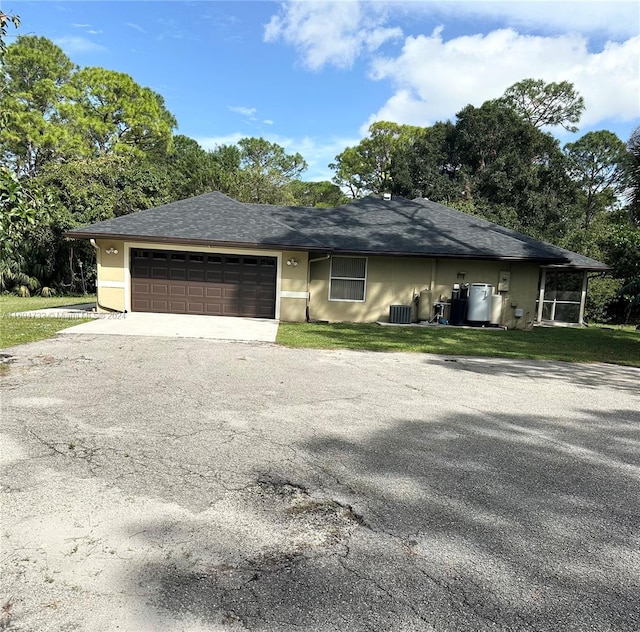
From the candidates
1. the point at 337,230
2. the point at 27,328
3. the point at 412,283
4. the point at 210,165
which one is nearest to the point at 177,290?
the point at 27,328

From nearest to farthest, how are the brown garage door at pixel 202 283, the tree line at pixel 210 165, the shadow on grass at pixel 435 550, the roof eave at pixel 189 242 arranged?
the shadow on grass at pixel 435 550 → the roof eave at pixel 189 242 → the brown garage door at pixel 202 283 → the tree line at pixel 210 165

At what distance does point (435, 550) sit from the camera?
254cm

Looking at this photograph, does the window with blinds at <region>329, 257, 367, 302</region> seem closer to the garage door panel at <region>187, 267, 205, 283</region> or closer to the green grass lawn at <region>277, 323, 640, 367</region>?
the green grass lawn at <region>277, 323, 640, 367</region>

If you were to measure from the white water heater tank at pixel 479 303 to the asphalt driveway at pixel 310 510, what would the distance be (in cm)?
868

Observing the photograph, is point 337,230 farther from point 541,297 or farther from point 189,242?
point 541,297

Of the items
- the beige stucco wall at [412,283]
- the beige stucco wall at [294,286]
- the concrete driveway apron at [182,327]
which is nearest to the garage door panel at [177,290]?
the concrete driveway apron at [182,327]

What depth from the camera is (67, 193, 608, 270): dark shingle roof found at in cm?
1386

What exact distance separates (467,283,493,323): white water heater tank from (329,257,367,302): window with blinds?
354 cm

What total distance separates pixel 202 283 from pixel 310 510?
1232cm

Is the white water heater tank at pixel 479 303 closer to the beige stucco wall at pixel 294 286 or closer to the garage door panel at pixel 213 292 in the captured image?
the beige stucco wall at pixel 294 286

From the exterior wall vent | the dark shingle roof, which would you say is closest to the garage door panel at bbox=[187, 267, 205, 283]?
the dark shingle roof

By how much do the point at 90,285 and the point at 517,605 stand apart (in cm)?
2399

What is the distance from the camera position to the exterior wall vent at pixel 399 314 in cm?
1473

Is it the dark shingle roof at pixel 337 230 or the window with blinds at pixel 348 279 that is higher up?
the dark shingle roof at pixel 337 230
